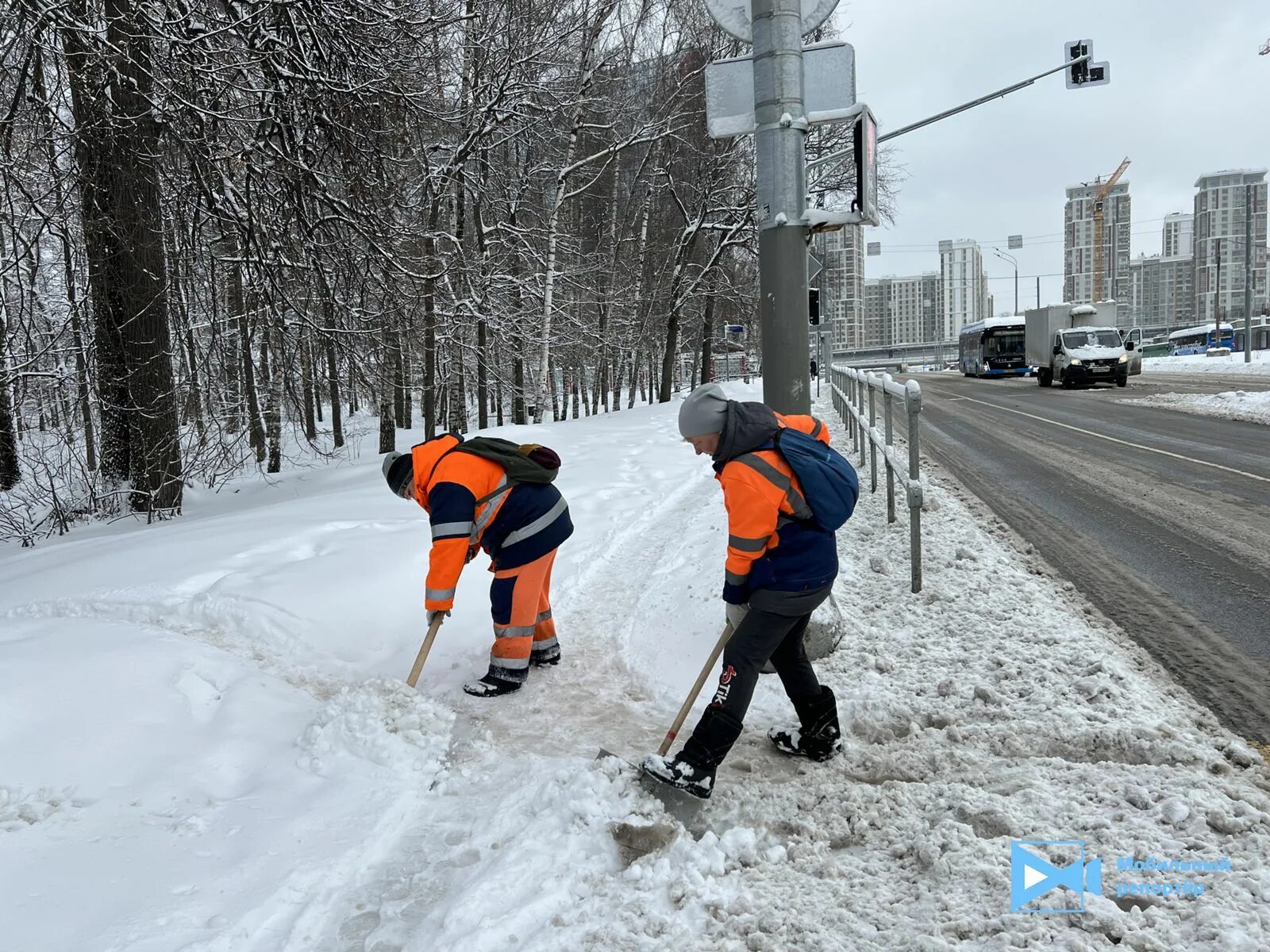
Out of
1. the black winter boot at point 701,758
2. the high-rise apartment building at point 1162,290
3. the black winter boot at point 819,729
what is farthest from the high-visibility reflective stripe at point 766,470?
the high-rise apartment building at point 1162,290

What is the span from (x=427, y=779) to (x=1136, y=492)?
783cm

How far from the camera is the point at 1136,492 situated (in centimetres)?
823

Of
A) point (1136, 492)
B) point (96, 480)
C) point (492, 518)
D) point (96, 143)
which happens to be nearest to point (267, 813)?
point (492, 518)

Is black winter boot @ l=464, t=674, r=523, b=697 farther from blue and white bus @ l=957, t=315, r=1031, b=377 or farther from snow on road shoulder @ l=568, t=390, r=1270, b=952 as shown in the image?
blue and white bus @ l=957, t=315, r=1031, b=377

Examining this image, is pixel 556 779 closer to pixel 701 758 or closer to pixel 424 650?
pixel 701 758

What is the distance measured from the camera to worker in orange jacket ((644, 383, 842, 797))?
9.42ft

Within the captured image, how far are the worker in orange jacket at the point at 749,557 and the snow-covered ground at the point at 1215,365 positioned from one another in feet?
95.5

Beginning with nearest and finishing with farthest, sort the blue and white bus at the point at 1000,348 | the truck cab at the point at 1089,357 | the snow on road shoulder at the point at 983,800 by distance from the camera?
the snow on road shoulder at the point at 983,800
the truck cab at the point at 1089,357
the blue and white bus at the point at 1000,348

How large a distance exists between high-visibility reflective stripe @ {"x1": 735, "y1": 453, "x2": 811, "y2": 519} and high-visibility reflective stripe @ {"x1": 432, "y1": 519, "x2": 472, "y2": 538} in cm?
153

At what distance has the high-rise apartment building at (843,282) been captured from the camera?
57.1 feet

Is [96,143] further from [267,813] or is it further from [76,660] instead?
[267,813]

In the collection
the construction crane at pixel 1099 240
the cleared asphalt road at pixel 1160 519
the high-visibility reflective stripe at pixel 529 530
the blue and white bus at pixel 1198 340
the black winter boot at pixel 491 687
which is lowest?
the black winter boot at pixel 491 687

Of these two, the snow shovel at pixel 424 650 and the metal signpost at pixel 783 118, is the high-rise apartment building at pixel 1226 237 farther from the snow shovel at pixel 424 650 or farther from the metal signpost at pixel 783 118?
the snow shovel at pixel 424 650

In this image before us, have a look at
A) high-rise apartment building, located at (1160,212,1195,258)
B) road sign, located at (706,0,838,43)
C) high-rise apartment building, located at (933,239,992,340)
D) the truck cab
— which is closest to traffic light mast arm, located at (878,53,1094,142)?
road sign, located at (706,0,838,43)
